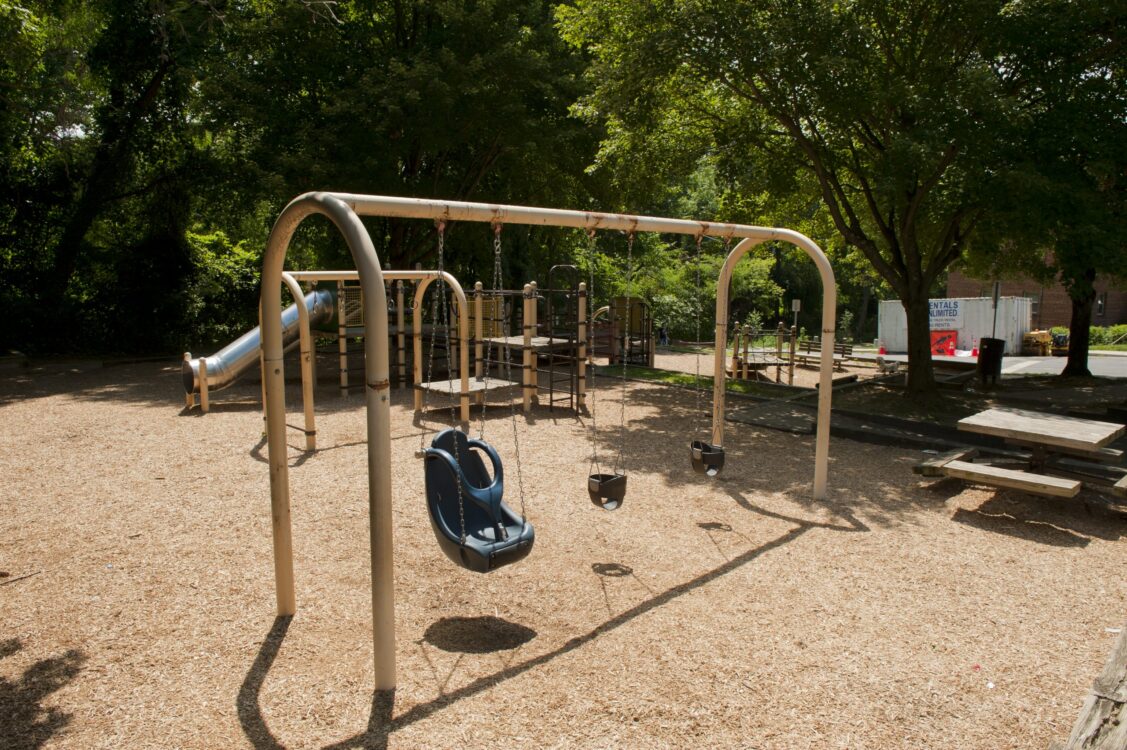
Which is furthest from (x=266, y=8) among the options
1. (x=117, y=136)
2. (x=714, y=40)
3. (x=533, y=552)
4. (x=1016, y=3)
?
(x=533, y=552)

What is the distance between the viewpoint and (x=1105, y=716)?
2.84 metres

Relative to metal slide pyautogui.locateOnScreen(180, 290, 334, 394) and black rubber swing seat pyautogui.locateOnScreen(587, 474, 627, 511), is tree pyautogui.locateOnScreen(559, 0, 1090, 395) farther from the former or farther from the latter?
black rubber swing seat pyautogui.locateOnScreen(587, 474, 627, 511)

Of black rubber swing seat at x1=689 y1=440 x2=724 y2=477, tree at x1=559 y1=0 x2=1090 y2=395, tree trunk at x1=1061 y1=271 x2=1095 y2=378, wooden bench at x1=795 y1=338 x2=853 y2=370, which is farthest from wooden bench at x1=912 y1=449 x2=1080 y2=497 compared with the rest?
tree trunk at x1=1061 y1=271 x2=1095 y2=378

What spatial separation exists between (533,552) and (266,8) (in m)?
15.1

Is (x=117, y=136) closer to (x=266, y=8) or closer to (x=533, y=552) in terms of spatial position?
(x=266, y=8)

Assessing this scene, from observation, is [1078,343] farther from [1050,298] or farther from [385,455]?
[1050,298]

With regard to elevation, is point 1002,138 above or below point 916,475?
above

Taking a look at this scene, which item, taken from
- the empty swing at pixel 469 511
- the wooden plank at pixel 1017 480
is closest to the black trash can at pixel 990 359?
the wooden plank at pixel 1017 480

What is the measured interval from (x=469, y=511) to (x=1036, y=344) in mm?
30384

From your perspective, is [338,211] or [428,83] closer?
[338,211]

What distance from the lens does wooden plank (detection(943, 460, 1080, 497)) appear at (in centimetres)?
659

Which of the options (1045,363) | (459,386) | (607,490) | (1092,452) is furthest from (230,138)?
(1045,363)

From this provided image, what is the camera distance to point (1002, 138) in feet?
34.1

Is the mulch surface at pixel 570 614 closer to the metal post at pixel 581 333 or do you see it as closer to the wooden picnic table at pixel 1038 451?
the wooden picnic table at pixel 1038 451
